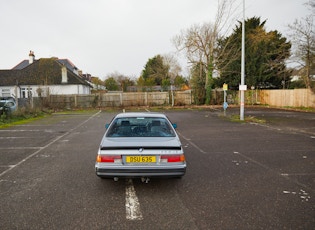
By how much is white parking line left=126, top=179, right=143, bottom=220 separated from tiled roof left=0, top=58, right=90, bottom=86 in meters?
35.2

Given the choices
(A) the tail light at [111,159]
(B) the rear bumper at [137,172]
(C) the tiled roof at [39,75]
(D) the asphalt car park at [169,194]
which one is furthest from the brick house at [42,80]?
(B) the rear bumper at [137,172]

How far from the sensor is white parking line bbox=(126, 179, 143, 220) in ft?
11.2

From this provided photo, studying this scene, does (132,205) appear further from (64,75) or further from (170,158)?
(64,75)

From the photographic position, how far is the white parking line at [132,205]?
3.42 m

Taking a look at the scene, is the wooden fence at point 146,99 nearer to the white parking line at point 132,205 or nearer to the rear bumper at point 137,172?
the white parking line at point 132,205

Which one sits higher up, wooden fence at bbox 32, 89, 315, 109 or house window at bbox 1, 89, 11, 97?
house window at bbox 1, 89, 11, 97

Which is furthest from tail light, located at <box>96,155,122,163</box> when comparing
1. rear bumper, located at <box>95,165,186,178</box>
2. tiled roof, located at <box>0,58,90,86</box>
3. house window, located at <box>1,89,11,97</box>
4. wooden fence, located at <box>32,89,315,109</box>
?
house window, located at <box>1,89,11,97</box>

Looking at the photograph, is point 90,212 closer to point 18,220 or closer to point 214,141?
point 18,220

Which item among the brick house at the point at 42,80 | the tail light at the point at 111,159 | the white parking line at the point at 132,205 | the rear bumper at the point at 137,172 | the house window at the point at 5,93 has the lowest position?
the white parking line at the point at 132,205

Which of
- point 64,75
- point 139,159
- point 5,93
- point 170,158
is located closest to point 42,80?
point 64,75

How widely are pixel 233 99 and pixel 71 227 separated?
32.9 meters

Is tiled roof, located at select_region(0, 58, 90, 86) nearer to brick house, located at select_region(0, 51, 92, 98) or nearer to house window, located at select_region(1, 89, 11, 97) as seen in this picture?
brick house, located at select_region(0, 51, 92, 98)

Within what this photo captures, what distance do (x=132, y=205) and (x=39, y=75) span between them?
1510 inches

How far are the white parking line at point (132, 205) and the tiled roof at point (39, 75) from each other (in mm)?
35212
